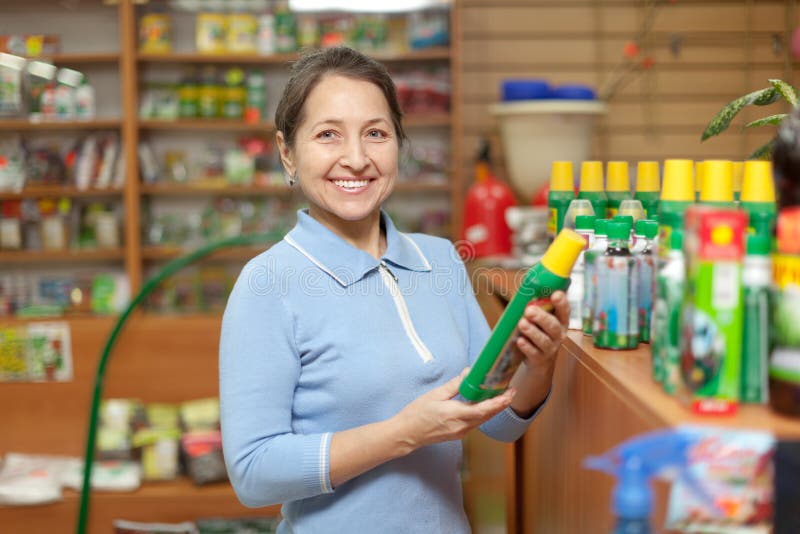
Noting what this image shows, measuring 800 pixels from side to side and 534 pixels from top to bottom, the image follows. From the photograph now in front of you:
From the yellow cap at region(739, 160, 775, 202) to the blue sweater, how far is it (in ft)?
1.98

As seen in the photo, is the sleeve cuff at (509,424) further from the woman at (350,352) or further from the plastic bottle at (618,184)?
the plastic bottle at (618,184)

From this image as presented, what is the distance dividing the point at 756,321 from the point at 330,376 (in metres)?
0.71

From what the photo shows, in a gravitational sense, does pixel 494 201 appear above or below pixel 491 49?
below

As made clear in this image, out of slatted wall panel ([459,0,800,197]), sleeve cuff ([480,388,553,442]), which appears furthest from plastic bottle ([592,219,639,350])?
slatted wall panel ([459,0,800,197])

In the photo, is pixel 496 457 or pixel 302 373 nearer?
pixel 302 373

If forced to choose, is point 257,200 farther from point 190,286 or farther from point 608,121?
point 608,121

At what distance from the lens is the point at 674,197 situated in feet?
4.03

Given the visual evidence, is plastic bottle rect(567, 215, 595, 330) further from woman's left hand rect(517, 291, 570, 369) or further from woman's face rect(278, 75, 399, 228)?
woman's face rect(278, 75, 399, 228)

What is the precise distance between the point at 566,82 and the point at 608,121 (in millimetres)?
332

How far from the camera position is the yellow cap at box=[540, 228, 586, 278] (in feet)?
3.72

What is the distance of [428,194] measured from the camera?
193 inches

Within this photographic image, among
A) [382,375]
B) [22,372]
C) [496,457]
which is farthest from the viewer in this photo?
[22,372]

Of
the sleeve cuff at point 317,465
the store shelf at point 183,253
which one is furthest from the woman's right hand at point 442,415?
the store shelf at point 183,253

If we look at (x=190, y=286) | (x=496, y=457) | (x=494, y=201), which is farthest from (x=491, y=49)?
(x=496, y=457)
